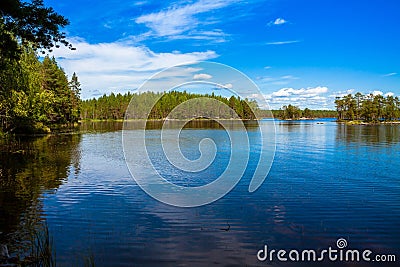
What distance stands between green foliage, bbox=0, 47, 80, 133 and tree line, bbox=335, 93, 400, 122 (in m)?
126

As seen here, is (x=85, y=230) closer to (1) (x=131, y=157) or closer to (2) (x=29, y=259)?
(2) (x=29, y=259)

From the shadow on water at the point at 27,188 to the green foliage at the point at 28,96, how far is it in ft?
20.6

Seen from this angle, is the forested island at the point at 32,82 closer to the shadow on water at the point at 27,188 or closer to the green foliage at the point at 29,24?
the green foliage at the point at 29,24

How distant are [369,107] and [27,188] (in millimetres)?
158331

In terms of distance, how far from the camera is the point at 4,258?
9344 mm

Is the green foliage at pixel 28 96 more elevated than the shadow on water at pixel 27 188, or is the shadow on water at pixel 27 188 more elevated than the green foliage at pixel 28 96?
the green foliage at pixel 28 96

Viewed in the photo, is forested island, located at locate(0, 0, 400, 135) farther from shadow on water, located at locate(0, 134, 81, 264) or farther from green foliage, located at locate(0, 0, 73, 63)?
shadow on water, located at locate(0, 134, 81, 264)

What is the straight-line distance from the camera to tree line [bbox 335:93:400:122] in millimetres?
153675

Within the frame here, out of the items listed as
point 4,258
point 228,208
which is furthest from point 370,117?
point 4,258

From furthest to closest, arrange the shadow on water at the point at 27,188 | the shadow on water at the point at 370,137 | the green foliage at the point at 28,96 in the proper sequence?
the shadow on water at the point at 370,137, the green foliage at the point at 28,96, the shadow on water at the point at 27,188

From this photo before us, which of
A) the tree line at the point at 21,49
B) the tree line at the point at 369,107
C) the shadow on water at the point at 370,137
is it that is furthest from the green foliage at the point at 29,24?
the tree line at the point at 369,107

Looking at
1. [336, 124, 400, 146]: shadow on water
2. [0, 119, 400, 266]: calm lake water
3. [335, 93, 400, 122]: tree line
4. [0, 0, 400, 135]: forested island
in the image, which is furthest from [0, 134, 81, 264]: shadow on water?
[335, 93, 400, 122]: tree line

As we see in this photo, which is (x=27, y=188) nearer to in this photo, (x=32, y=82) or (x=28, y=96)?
(x=28, y=96)

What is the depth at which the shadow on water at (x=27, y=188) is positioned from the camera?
11648 millimetres
